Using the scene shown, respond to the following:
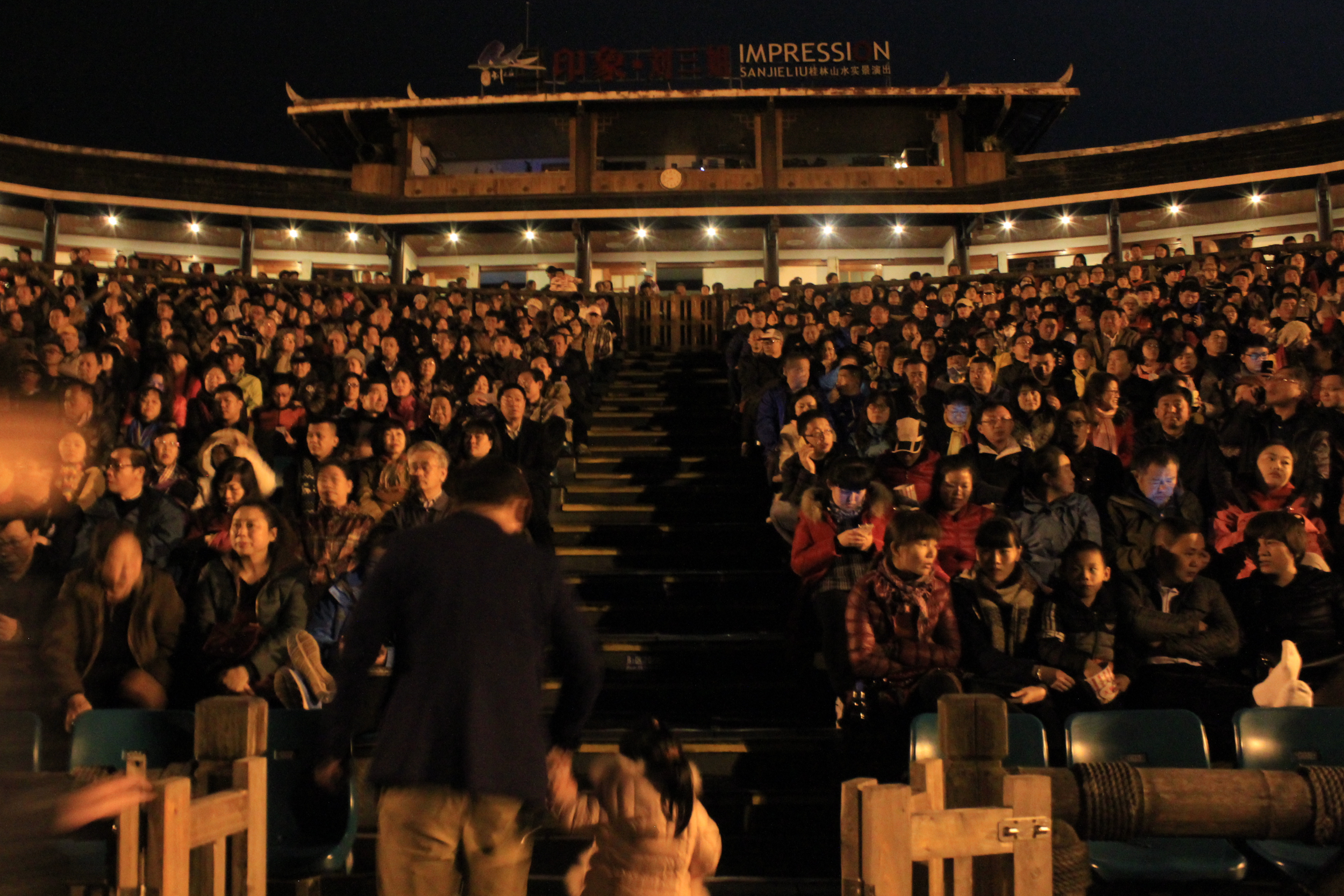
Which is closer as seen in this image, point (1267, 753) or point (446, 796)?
point (446, 796)

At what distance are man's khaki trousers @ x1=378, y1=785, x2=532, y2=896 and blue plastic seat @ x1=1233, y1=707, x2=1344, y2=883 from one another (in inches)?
113

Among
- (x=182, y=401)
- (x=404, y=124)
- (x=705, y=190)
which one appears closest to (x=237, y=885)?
(x=182, y=401)

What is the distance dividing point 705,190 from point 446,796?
22126mm

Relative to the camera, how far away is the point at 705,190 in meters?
23.6

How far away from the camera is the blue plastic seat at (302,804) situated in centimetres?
382

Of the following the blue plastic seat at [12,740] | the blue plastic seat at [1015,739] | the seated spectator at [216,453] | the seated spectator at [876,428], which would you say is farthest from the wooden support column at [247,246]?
the blue plastic seat at [12,740]

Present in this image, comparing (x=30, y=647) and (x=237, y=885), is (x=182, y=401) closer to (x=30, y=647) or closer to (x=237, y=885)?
(x=237, y=885)

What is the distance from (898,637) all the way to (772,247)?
64.7 feet

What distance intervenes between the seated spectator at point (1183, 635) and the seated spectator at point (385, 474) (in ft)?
13.2

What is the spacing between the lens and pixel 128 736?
385cm

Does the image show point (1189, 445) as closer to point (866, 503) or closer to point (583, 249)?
point (866, 503)

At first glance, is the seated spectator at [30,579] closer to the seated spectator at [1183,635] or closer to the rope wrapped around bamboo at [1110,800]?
the rope wrapped around bamboo at [1110,800]

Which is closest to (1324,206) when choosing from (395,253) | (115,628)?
(395,253)

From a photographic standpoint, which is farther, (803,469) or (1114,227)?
(1114,227)
